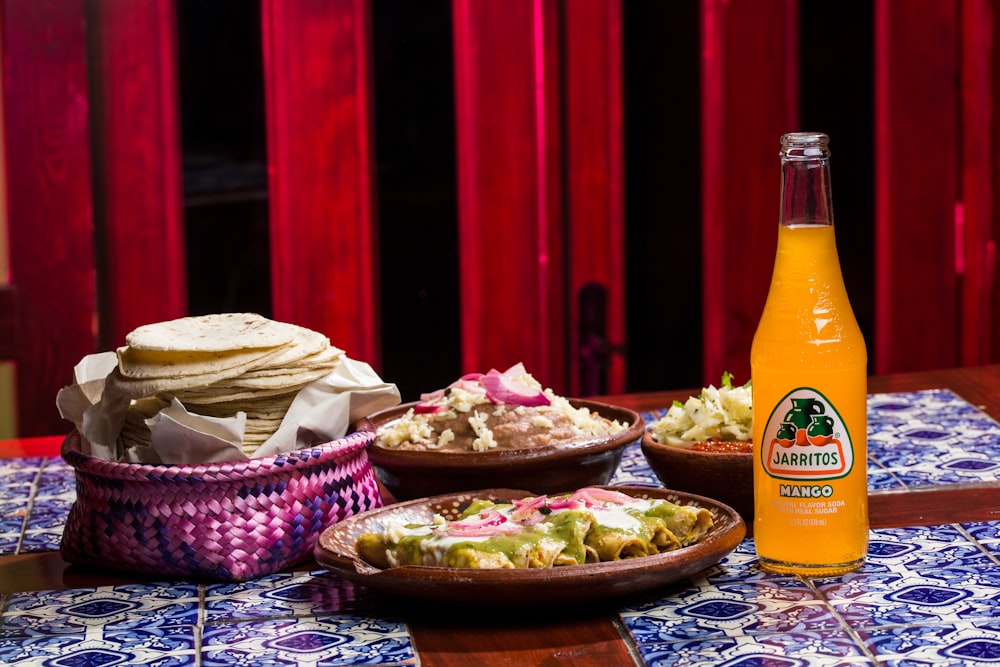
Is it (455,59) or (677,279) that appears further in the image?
(677,279)

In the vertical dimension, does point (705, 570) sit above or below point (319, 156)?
below

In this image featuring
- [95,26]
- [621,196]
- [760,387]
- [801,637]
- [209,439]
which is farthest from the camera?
[621,196]

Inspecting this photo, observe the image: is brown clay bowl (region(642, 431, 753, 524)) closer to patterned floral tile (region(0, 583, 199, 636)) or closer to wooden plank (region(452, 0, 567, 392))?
patterned floral tile (region(0, 583, 199, 636))

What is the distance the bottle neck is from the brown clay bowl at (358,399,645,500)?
15.6 inches

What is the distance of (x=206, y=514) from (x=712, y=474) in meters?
0.60

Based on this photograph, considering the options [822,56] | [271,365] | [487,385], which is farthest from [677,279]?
[271,365]

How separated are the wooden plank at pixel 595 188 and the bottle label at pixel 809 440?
259 cm

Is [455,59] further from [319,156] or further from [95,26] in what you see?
[95,26]

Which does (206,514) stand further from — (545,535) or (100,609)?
(545,535)

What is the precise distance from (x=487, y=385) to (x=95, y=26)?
2.31 meters

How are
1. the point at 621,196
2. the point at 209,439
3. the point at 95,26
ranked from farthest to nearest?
the point at 621,196
the point at 95,26
the point at 209,439

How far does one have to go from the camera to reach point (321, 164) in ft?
12.2

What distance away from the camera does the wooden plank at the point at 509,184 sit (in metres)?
3.74

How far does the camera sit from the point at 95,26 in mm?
3531
